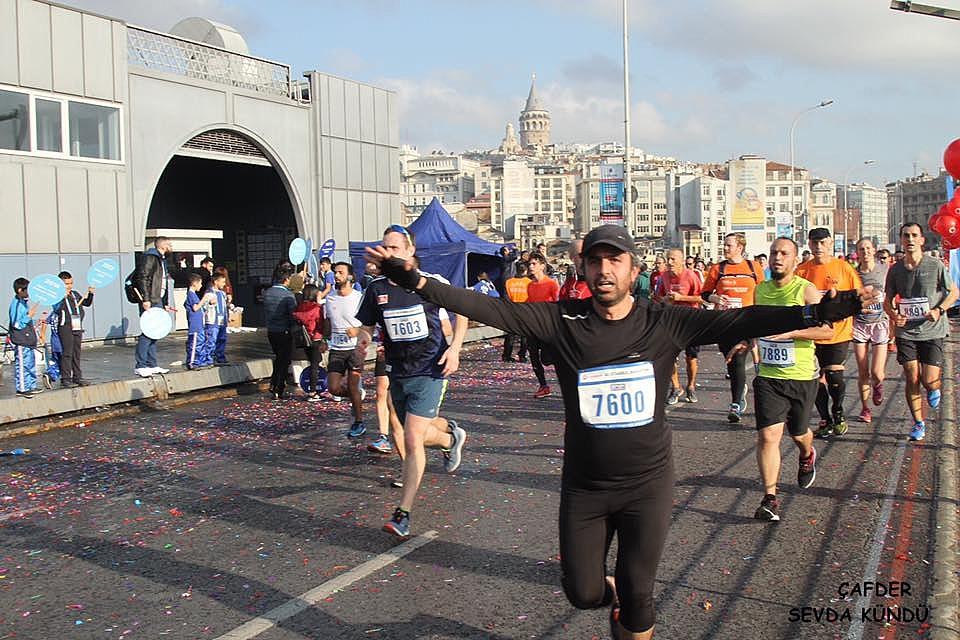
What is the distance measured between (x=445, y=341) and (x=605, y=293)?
3.41 m

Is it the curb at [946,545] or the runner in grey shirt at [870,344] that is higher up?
the runner in grey shirt at [870,344]

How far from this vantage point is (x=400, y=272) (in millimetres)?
3479

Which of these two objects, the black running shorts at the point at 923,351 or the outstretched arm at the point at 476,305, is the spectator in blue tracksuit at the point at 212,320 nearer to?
the black running shorts at the point at 923,351

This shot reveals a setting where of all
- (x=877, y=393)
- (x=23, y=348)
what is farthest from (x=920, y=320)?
(x=23, y=348)

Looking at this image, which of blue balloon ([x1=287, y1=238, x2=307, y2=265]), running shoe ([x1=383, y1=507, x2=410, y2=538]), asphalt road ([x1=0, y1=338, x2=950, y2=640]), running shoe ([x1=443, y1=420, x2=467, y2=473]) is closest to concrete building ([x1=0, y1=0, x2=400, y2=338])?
blue balloon ([x1=287, y1=238, x2=307, y2=265])

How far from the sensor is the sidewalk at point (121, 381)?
1130 cm

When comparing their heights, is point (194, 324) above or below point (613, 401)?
below

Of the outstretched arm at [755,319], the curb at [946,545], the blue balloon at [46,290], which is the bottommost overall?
the curb at [946,545]

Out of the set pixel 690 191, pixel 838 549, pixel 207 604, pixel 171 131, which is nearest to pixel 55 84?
pixel 171 131

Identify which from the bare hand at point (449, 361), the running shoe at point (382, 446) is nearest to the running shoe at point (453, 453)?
the bare hand at point (449, 361)

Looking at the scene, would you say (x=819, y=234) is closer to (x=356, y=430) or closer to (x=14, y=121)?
(x=356, y=430)

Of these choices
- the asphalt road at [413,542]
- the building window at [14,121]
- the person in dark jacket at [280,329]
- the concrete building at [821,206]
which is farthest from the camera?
the concrete building at [821,206]

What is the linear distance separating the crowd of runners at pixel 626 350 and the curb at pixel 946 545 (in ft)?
2.37

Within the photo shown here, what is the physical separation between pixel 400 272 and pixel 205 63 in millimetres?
21862
